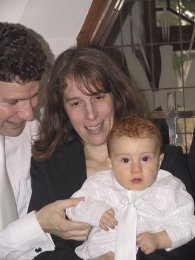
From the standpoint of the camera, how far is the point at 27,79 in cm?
190

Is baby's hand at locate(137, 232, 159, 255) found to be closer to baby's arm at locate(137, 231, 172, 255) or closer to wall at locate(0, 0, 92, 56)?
baby's arm at locate(137, 231, 172, 255)

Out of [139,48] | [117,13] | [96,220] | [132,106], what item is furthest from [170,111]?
[96,220]

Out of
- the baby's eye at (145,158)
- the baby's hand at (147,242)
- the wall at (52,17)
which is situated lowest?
the baby's hand at (147,242)

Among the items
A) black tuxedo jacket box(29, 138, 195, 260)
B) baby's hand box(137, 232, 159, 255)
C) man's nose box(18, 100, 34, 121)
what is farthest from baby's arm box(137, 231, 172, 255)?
man's nose box(18, 100, 34, 121)

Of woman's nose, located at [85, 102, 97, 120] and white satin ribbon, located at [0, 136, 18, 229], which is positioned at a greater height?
woman's nose, located at [85, 102, 97, 120]

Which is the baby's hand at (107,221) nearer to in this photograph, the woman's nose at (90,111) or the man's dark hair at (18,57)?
the woman's nose at (90,111)

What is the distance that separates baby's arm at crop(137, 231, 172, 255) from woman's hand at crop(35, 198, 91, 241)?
0.81 ft

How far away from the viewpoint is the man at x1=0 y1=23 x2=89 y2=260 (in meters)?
1.84

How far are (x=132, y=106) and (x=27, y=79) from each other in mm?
523

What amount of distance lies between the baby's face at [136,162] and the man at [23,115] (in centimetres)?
22

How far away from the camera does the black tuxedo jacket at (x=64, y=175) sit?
1.95 m

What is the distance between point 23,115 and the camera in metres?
1.98

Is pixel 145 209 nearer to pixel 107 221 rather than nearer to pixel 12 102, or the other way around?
pixel 107 221

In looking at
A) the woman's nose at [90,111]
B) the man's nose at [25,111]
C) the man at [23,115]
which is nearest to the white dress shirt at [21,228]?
the man at [23,115]
